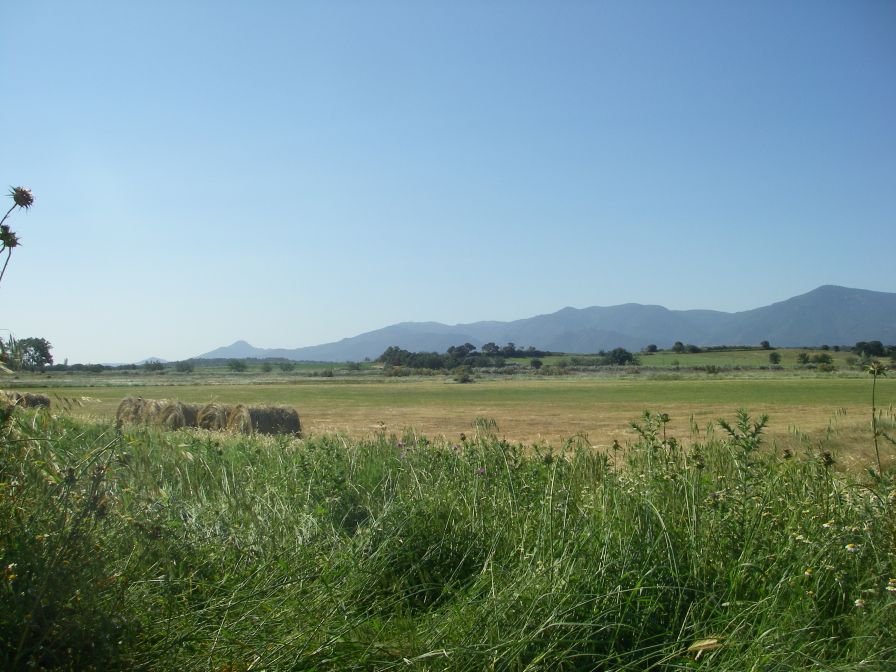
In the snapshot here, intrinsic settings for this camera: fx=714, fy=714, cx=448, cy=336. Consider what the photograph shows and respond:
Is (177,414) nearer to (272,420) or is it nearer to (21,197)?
(272,420)

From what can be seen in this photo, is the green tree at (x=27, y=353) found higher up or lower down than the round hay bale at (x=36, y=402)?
higher up

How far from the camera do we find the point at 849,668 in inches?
112

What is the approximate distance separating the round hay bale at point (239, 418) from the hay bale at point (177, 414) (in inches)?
41.2

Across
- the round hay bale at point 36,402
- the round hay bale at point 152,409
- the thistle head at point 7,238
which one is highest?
the thistle head at point 7,238

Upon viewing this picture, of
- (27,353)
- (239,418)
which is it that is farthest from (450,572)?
(239,418)

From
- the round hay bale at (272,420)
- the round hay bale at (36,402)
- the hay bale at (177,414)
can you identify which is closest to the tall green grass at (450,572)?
the round hay bale at (36,402)

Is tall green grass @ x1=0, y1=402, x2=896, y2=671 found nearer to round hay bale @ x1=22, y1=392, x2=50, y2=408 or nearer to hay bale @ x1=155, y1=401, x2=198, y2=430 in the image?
round hay bale @ x1=22, y1=392, x2=50, y2=408

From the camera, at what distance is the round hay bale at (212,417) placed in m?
18.9

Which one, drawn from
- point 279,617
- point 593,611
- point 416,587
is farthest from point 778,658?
point 279,617

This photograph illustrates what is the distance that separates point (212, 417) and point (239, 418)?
0.85 m

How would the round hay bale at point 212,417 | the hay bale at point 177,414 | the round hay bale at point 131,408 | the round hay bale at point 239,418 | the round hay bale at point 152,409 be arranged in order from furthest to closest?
1. the round hay bale at point 131,408
2. the round hay bale at point 152,409
3. the hay bale at point 177,414
4. the round hay bale at point 212,417
5. the round hay bale at point 239,418

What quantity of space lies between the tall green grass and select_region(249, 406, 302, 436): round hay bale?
14.4m

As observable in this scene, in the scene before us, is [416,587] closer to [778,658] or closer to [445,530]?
[445,530]

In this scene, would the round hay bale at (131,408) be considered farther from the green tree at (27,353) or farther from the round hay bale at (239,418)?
the green tree at (27,353)
